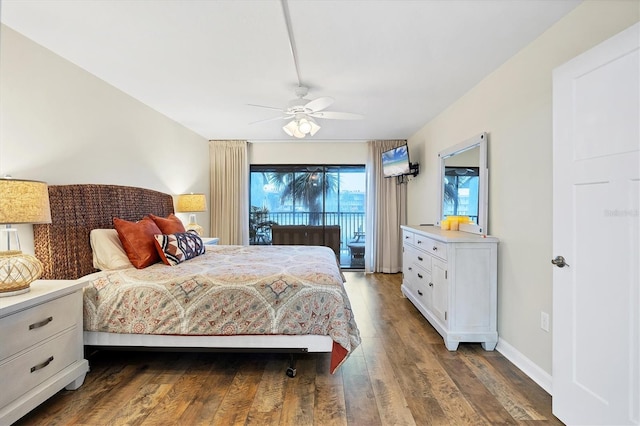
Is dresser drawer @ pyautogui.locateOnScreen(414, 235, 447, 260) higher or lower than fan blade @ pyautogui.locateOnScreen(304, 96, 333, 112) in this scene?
lower

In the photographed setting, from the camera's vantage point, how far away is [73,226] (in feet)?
8.55

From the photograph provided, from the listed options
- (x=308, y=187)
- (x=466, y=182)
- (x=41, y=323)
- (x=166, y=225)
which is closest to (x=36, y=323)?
(x=41, y=323)

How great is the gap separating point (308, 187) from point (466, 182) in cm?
324

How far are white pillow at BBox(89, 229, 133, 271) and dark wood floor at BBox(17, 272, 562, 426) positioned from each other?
74 cm

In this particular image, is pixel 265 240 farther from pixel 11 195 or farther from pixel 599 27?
pixel 599 27

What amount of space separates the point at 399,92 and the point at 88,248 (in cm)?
338

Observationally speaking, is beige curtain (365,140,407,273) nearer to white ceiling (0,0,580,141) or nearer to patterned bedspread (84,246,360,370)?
white ceiling (0,0,580,141)

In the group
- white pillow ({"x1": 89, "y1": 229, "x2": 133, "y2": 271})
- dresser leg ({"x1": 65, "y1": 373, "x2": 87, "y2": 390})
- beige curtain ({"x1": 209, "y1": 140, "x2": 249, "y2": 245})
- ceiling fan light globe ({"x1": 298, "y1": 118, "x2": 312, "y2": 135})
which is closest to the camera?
dresser leg ({"x1": 65, "y1": 373, "x2": 87, "y2": 390})

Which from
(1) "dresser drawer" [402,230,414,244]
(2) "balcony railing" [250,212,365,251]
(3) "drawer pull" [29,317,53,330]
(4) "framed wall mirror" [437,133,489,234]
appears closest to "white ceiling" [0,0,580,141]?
(4) "framed wall mirror" [437,133,489,234]

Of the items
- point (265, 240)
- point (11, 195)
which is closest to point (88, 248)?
point (11, 195)

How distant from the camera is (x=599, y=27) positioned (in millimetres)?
1791

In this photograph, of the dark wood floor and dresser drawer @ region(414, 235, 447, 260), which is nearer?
the dark wood floor

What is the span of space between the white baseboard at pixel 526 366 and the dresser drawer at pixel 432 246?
0.86 metres

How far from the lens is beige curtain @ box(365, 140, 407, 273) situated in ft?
18.9
